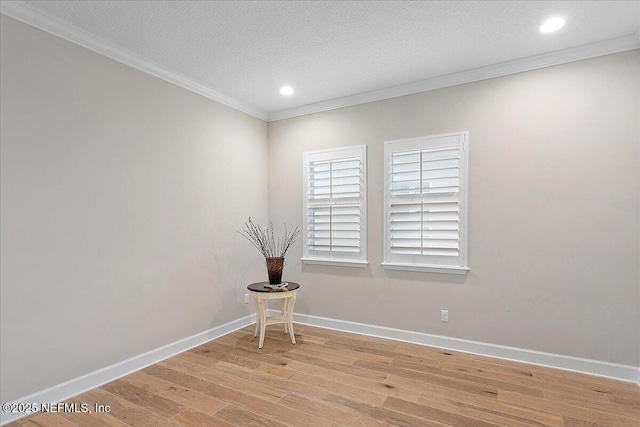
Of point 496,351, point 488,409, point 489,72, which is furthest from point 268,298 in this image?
point 489,72

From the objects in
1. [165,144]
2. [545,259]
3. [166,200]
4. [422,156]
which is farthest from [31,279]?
[545,259]

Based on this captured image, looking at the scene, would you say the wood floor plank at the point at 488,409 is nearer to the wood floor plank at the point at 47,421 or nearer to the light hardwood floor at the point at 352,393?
the light hardwood floor at the point at 352,393

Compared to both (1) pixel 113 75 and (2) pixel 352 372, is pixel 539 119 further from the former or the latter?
(1) pixel 113 75

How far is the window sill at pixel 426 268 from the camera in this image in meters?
3.42

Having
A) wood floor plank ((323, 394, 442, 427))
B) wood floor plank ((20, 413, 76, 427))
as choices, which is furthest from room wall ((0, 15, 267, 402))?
wood floor plank ((323, 394, 442, 427))

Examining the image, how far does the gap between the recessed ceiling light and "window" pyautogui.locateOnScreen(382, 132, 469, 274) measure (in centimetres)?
104

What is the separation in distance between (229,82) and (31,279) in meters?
2.49

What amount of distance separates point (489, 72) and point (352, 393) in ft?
10.4

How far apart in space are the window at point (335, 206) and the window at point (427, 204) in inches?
13.2

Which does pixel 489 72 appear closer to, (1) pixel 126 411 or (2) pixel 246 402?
(2) pixel 246 402

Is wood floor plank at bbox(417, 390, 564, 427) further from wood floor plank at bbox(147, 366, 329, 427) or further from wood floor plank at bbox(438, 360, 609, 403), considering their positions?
wood floor plank at bbox(147, 366, 329, 427)

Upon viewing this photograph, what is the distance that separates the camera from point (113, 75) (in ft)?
9.55

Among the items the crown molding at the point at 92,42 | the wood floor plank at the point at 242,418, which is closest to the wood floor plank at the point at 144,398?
the wood floor plank at the point at 242,418

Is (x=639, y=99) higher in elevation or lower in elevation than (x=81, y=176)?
higher
